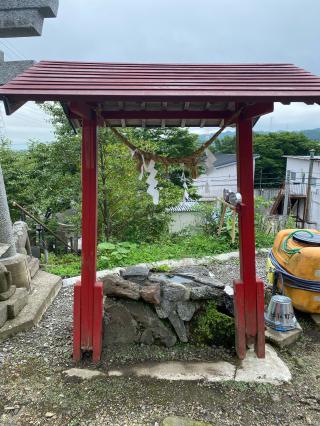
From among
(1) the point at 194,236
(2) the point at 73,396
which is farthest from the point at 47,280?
(1) the point at 194,236

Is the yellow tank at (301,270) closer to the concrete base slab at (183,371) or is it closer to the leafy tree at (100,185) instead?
the concrete base slab at (183,371)

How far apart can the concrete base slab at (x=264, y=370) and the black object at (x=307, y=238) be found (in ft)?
5.48

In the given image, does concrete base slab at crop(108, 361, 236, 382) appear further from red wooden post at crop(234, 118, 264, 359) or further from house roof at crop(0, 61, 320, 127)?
house roof at crop(0, 61, 320, 127)

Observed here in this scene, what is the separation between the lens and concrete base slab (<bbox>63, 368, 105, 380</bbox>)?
3186 millimetres

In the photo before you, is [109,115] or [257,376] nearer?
[257,376]

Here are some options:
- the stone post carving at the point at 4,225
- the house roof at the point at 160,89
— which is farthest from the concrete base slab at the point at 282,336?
the stone post carving at the point at 4,225

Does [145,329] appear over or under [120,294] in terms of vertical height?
under

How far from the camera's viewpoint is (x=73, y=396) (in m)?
2.91

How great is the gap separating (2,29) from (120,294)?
9.63ft

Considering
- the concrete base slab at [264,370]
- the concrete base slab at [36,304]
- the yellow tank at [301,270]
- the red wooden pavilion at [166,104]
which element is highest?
the red wooden pavilion at [166,104]

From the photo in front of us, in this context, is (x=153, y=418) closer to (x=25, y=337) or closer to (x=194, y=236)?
(x=25, y=337)

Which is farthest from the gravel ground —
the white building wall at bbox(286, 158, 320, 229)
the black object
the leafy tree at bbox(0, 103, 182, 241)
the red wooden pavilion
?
the white building wall at bbox(286, 158, 320, 229)

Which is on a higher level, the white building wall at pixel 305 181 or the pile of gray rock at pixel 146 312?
the white building wall at pixel 305 181

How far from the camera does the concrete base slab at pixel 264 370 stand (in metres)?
3.16
